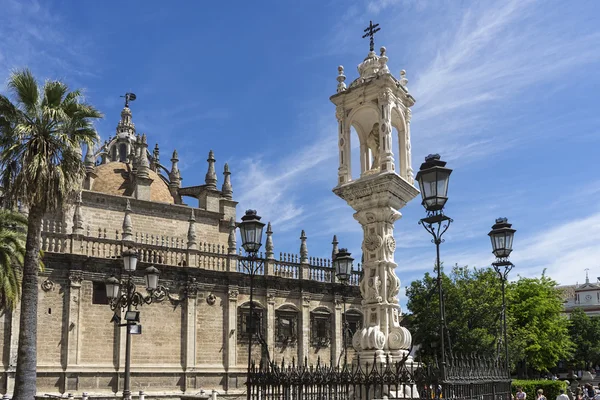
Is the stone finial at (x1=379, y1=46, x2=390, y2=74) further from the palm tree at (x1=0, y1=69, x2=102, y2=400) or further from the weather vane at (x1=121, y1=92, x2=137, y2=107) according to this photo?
the weather vane at (x1=121, y1=92, x2=137, y2=107)

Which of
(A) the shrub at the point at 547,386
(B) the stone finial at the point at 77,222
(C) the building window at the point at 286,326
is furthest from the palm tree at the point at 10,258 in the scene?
(A) the shrub at the point at 547,386

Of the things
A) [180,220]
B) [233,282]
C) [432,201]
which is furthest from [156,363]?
[432,201]

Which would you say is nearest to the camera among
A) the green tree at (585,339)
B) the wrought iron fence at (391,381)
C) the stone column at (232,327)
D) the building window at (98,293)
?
the wrought iron fence at (391,381)

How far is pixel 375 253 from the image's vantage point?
38.9 feet

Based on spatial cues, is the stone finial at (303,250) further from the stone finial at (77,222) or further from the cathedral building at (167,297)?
the stone finial at (77,222)

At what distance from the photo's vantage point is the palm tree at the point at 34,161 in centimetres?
1659

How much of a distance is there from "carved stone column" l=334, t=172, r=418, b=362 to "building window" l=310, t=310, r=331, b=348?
21583mm

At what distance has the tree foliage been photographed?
111 ft

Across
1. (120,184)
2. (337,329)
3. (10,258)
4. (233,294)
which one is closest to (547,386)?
(337,329)

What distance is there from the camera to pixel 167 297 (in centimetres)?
2850

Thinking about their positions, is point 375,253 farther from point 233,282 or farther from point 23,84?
point 233,282

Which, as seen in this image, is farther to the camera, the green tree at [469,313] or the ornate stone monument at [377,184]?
the green tree at [469,313]

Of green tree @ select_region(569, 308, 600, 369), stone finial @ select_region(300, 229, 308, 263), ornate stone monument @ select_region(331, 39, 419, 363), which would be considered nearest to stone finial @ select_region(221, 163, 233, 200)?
stone finial @ select_region(300, 229, 308, 263)

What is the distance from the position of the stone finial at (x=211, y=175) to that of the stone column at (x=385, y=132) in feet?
76.0
